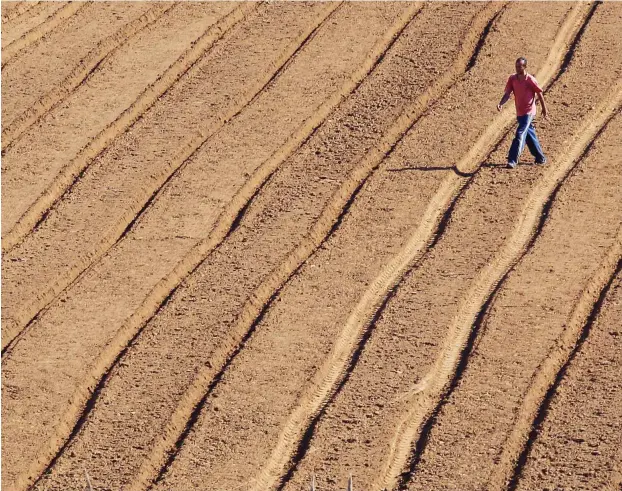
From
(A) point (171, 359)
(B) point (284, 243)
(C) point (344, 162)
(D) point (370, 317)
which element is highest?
(C) point (344, 162)

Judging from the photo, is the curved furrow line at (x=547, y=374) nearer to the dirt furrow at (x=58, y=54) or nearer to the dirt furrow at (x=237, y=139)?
the dirt furrow at (x=237, y=139)

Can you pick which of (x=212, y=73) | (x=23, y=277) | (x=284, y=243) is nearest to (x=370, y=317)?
(x=284, y=243)

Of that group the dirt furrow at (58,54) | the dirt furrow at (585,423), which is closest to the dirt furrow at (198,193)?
the dirt furrow at (58,54)

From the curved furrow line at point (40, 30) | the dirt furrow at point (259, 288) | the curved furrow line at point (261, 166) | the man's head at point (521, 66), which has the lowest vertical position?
the dirt furrow at point (259, 288)

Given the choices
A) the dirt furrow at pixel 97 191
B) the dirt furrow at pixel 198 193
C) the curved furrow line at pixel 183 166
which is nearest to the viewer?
the dirt furrow at pixel 198 193

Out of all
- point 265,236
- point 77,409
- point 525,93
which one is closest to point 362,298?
point 265,236

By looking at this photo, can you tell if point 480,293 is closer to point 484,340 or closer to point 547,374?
point 484,340

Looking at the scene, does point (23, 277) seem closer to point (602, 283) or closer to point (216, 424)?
point (216, 424)

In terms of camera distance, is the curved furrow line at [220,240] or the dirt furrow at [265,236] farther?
the dirt furrow at [265,236]
